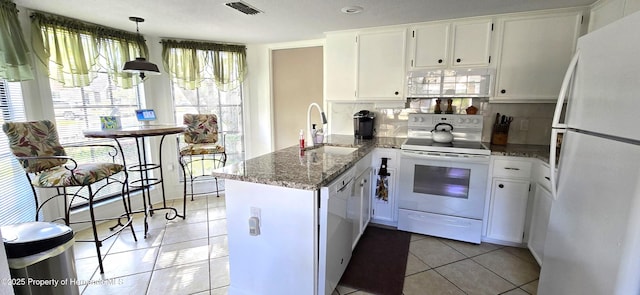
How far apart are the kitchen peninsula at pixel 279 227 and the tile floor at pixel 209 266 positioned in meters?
0.44

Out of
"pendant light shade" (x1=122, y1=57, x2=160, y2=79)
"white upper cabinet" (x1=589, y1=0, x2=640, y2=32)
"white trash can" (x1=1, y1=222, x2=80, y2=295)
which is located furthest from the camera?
"pendant light shade" (x1=122, y1=57, x2=160, y2=79)

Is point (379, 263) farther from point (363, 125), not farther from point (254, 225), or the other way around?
point (363, 125)

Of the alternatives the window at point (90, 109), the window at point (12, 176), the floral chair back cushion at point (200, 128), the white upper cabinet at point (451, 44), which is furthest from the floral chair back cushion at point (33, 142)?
the white upper cabinet at point (451, 44)

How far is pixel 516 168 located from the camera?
8.00 feet

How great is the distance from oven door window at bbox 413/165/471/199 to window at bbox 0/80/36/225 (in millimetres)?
3552

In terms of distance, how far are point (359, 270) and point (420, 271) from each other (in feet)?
1.60

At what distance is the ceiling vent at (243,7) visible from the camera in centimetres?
227

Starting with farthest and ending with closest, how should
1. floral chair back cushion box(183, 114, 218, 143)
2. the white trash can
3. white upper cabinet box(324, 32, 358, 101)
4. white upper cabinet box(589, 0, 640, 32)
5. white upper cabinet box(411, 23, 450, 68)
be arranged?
1. floral chair back cushion box(183, 114, 218, 143)
2. white upper cabinet box(324, 32, 358, 101)
3. white upper cabinet box(411, 23, 450, 68)
4. white upper cabinet box(589, 0, 640, 32)
5. the white trash can

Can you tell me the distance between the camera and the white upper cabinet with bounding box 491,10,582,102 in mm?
2412

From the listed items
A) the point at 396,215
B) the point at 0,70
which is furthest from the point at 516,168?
the point at 0,70

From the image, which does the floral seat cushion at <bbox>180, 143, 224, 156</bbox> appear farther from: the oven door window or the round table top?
the oven door window

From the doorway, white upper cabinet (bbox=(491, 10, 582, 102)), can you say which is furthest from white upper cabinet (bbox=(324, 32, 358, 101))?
white upper cabinet (bbox=(491, 10, 582, 102))

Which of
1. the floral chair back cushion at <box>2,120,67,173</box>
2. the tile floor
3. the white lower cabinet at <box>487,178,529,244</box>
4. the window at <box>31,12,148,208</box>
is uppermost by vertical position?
the window at <box>31,12,148,208</box>

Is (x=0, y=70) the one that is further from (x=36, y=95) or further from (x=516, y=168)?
(x=516, y=168)
